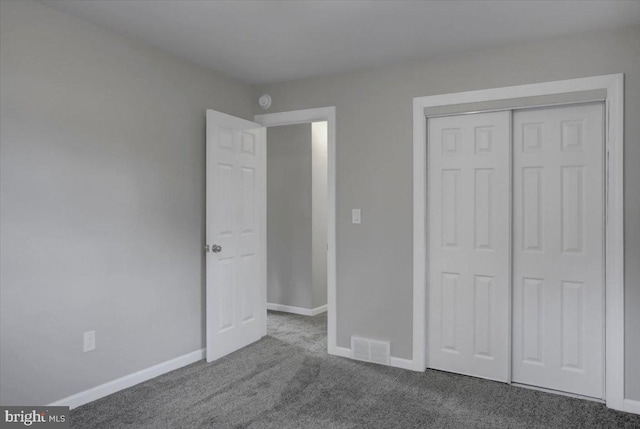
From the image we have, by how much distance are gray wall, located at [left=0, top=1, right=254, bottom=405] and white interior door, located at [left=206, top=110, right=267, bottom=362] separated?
0.42 ft

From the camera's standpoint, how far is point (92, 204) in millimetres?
2781

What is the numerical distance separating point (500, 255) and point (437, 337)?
81cm

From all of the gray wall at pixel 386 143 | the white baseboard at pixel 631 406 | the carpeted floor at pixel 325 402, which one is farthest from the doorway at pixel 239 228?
the white baseboard at pixel 631 406

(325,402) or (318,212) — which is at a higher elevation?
(318,212)

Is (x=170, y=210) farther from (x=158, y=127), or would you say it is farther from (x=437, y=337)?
(x=437, y=337)

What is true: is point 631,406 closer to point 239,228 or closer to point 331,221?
point 331,221

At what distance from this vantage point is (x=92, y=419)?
2.55 m

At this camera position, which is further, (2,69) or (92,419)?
(92,419)

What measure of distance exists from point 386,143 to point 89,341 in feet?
8.30

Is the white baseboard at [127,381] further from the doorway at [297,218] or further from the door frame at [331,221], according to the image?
the doorway at [297,218]

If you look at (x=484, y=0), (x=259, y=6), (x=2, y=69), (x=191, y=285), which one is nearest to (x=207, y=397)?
(x=191, y=285)

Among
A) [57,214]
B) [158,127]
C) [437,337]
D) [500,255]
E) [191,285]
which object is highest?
[158,127]

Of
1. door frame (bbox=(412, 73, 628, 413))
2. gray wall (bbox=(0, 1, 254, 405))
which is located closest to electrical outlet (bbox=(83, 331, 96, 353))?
gray wall (bbox=(0, 1, 254, 405))

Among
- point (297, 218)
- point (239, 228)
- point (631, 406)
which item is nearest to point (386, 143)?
point (239, 228)
